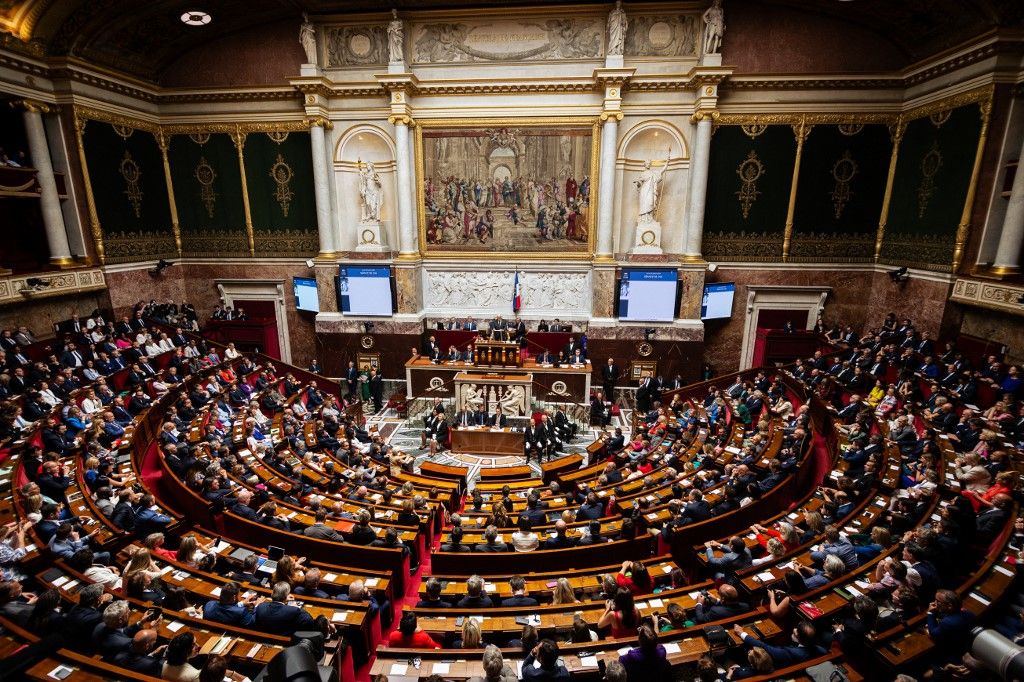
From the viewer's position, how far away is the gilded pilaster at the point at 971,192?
12.9 m

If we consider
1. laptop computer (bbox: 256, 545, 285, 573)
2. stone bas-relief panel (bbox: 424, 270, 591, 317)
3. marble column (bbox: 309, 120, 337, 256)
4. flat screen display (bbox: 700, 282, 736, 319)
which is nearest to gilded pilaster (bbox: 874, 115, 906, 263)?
flat screen display (bbox: 700, 282, 736, 319)

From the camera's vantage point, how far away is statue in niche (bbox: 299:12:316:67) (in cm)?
1697

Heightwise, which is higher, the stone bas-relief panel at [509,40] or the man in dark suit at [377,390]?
the stone bas-relief panel at [509,40]

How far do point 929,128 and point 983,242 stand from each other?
4.27m

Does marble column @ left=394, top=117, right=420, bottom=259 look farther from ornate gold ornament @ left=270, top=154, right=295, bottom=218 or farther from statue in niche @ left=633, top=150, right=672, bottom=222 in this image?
statue in niche @ left=633, top=150, right=672, bottom=222

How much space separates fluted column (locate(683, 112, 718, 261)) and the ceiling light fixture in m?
17.0

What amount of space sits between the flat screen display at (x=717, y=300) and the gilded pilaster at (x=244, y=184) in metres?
17.8

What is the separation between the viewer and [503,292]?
18.9 meters

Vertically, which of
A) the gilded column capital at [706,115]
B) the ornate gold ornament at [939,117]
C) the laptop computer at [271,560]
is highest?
the gilded column capital at [706,115]

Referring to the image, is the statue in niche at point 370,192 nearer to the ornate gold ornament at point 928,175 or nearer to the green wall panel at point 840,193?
the green wall panel at point 840,193

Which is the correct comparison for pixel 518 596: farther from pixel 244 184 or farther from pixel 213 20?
pixel 213 20

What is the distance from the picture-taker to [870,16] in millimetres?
15055

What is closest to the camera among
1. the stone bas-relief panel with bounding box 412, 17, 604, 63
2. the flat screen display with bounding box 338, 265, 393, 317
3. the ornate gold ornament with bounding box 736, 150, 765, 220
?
the stone bas-relief panel with bounding box 412, 17, 604, 63

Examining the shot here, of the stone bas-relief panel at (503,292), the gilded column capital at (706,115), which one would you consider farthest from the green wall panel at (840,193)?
the stone bas-relief panel at (503,292)
